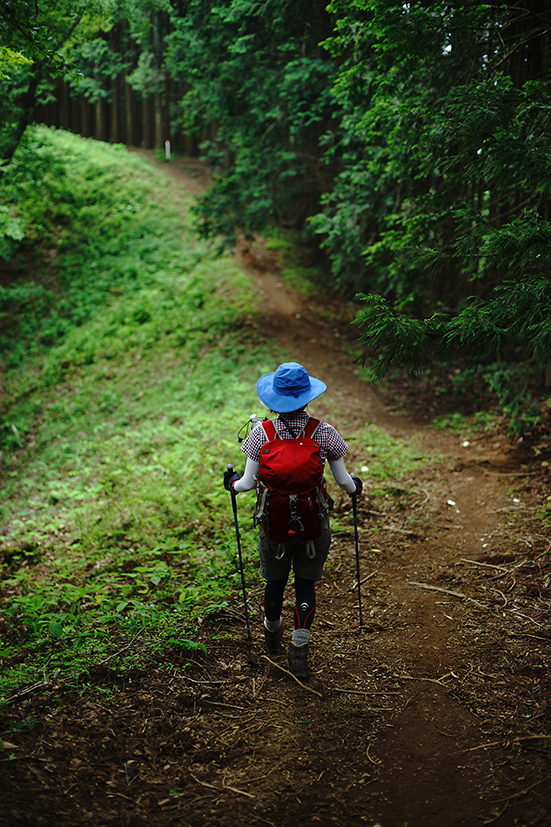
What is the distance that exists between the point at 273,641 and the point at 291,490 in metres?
1.41

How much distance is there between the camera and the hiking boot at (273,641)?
4.24 metres

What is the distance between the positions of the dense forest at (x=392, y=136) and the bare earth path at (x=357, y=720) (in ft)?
7.46

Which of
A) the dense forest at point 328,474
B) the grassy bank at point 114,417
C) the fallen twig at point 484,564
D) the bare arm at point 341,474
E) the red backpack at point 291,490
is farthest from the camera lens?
the fallen twig at point 484,564

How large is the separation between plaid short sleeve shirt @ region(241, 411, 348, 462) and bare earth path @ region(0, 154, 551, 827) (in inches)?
66.7

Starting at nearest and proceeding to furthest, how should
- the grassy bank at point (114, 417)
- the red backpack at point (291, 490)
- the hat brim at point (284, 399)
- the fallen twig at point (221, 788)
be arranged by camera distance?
the fallen twig at point (221, 788) < the red backpack at point (291, 490) < the hat brim at point (284, 399) < the grassy bank at point (114, 417)

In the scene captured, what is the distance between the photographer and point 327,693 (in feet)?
13.0

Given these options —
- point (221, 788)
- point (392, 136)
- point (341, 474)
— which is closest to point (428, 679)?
point (341, 474)

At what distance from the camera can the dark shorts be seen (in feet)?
13.0

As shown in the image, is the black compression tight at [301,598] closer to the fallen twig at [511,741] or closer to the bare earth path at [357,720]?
the bare earth path at [357,720]

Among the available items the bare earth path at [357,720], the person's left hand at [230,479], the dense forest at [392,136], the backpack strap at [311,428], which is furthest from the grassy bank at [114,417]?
the dense forest at [392,136]

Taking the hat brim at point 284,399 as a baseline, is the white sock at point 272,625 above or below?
below

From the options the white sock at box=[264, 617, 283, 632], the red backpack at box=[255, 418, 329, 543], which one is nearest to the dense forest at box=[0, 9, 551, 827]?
the white sock at box=[264, 617, 283, 632]

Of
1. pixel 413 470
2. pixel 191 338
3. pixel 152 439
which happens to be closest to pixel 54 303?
pixel 191 338

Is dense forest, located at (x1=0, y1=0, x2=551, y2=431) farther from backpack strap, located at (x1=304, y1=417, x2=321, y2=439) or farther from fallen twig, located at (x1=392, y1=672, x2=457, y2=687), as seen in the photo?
fallen twig, located at (x1=392, y1=672, x2=457, y2=687)
